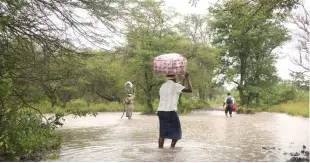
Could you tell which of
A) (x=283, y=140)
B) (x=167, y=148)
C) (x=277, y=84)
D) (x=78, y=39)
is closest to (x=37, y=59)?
(x=78, y=39)

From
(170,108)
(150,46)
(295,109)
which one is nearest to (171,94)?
(170,108)

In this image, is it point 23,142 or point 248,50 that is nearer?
point 23,142

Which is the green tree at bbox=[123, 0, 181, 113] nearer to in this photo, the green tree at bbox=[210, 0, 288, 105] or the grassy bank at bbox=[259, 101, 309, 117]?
the grassy bank at bbox=[259, 101, 309, 117]

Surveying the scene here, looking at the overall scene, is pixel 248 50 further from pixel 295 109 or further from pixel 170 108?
pixel 170 108

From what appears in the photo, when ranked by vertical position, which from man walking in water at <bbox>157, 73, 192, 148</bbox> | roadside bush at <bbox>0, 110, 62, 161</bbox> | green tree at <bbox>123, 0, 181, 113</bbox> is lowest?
roadside bush at <bbox>0, 110, 62, 161</bbox>

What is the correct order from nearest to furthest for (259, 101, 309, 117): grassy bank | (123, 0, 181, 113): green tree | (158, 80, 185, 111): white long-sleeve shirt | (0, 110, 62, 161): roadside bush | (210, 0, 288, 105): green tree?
1. (0, 110, 62, 161): roadside bush
2. (158, 80, 185, 111): white long-sleeve shirt
3. (259, 101, 309, 117): grassy bank
4. (123, 0, 181, 113): green tree
5. (210, 0, 288, 105): green tree

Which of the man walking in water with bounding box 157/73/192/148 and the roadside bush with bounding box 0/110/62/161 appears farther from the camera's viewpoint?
the man walking in water with bounding box 157/73/192/148

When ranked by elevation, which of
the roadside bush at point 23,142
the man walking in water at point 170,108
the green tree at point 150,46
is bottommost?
the roadside bush at point 23,142

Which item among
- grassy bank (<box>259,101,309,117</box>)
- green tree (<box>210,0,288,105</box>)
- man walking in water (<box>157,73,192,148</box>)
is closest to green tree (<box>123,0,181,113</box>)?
grassy bank (<box>259,101,309,117</box>)

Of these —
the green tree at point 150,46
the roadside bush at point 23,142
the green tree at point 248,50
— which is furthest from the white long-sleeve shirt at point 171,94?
the green tree at point 248,50

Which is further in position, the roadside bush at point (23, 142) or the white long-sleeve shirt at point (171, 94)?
the white long-sleeve shirt at point (171, 94)

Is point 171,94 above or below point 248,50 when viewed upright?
below

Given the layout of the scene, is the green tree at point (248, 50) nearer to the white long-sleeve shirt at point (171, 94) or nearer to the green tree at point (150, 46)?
the green tree at point (150, 46)

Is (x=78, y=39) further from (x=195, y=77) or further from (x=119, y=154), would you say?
(x=195, y=77)
